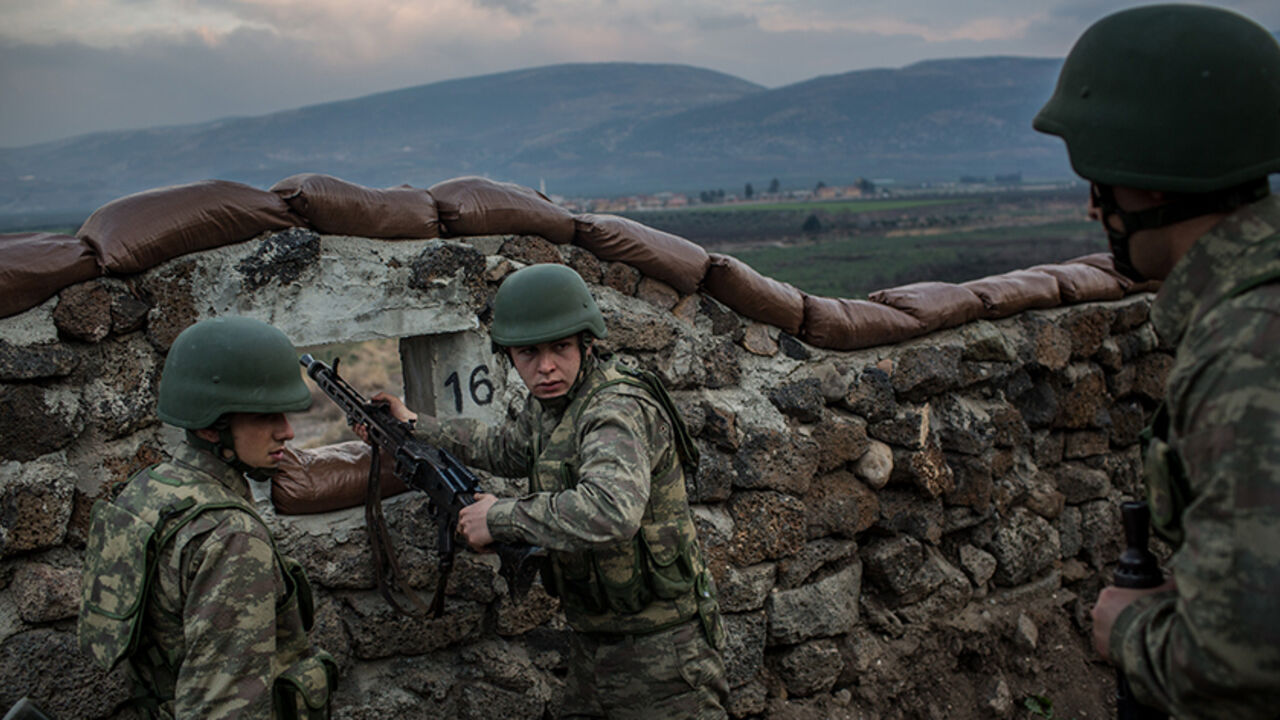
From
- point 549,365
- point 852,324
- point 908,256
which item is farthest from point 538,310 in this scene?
point 908,256

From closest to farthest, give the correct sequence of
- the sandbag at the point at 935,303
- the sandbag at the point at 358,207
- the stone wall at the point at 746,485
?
the stone wall at the point at 746,485
the sandbag at the point at 358,207
the sandbag at the point at 935,303

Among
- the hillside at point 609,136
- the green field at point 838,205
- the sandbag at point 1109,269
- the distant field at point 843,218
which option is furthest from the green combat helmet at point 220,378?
the hillside at point 609,136

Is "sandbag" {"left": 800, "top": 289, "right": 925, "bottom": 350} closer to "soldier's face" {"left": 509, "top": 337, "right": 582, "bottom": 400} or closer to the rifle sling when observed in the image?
"soldier's face" {"left": 509, "top": 337, "right": 582, "bottom": 400}

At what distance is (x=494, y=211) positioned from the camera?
316 cm

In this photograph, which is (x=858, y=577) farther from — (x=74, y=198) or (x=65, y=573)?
(x=74, y=198)

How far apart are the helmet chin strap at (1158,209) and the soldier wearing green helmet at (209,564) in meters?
1.71

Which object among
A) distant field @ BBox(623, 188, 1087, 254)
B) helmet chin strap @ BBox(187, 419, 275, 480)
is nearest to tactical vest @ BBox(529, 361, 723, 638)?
helmet chin strap @ BBox(187, 419, 275, 480)

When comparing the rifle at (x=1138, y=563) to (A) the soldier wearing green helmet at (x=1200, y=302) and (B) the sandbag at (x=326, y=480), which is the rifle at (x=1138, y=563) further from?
(B) the sandbag at (x=326, y=480)

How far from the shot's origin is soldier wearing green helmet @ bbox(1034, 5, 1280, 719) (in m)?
1.37

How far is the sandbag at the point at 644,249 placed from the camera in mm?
3350

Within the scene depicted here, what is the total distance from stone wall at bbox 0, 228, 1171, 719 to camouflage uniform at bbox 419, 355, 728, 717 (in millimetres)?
614

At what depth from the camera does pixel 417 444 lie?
262 centimetres

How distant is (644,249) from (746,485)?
963 mm

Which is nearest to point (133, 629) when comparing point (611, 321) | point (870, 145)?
point (611, 321)
